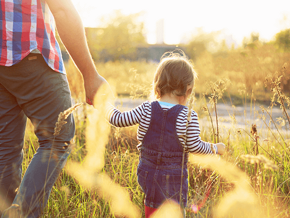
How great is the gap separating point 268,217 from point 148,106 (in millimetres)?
891

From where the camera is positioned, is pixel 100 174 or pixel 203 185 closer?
pixel 203 185

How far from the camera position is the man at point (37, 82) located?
1.23 meters

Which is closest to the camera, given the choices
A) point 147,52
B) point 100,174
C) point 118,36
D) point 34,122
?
point 34,122

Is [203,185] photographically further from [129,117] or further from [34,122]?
[34,122]

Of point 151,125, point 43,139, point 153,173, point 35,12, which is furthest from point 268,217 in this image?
point 35,12

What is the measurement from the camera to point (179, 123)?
1347mm

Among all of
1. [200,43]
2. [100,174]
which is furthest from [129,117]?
[200,43]

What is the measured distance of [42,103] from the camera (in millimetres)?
1295

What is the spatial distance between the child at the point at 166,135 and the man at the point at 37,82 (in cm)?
32

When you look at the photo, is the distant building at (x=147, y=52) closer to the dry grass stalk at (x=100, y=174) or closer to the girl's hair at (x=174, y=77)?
the dry grass stalk at (x=100, y=174)

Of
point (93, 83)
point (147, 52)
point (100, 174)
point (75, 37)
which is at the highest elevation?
point (147, 52)

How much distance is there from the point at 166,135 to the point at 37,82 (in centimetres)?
71

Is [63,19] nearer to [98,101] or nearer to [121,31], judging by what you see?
[98,101]

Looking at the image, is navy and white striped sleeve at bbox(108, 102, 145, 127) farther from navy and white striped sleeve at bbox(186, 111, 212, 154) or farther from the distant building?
the distant building
